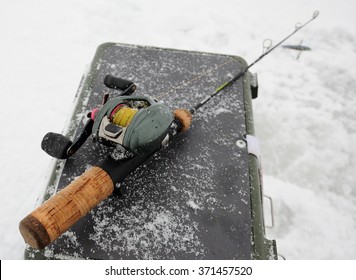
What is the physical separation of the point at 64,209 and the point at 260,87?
232 centimetres

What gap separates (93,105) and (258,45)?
2.30m

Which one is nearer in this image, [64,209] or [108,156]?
[64,209]

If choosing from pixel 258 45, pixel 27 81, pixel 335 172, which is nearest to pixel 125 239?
pixel 335 172

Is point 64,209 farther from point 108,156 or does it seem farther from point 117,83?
point 117,83

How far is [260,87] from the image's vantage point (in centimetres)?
293

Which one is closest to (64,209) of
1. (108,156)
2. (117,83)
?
(108,156)

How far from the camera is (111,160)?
1192 mm

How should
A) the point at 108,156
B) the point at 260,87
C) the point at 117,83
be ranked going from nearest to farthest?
the point at 108,156 → the point at 117,83 → the point at 260,87

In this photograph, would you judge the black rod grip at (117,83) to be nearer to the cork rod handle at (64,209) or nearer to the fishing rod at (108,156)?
the fishing rod at (108,156)

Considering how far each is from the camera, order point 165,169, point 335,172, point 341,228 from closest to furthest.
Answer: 1. point 165,169
2. point 341,228
3. point 335,172

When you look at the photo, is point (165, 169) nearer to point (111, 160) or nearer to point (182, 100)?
point (111, 160)

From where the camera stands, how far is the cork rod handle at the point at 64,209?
95 cm

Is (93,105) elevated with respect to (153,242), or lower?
elevated

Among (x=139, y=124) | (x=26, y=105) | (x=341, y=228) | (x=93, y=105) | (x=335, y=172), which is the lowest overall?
(x=341, y=228)
